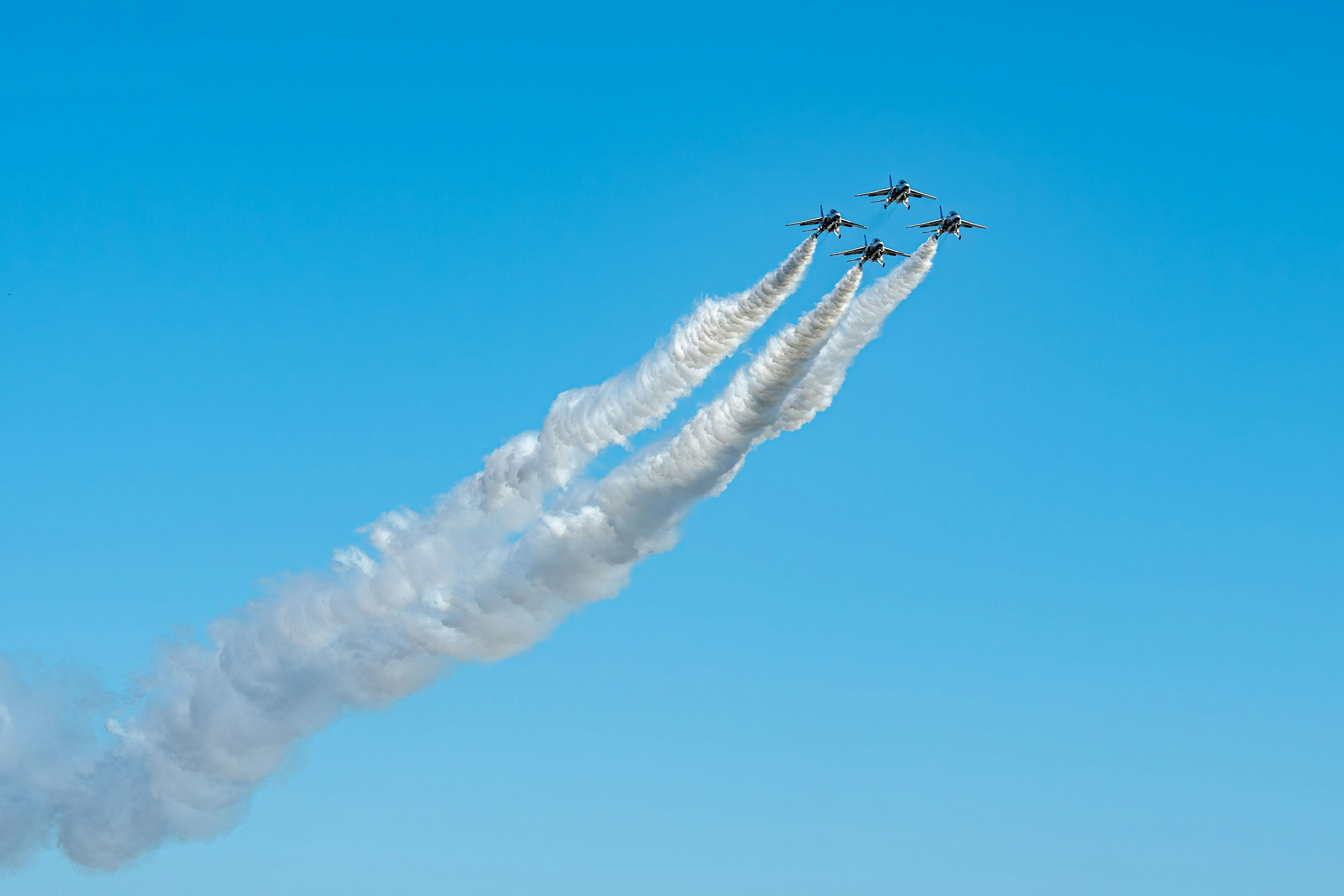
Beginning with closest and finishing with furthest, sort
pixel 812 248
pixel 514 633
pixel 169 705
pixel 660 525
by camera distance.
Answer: pixel 812 248
pixel 660 525
pixel 514 633
pixel 169 705

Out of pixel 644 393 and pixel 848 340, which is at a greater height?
pixel 848 340

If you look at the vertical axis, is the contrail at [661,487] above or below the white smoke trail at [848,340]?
below

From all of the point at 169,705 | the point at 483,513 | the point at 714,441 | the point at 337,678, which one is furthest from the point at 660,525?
the point at 169,705

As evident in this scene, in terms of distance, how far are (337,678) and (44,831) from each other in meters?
21.5

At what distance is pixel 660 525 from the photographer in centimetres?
6688

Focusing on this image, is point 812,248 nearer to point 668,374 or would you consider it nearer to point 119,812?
point 668,374

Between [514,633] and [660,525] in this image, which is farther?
[514,633]

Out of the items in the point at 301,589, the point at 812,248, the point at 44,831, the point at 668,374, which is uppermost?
the point at 812,248

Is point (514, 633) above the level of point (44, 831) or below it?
above

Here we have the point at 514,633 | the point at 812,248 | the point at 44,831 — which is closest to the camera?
the point at 812,248

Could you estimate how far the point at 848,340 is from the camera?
212 feet

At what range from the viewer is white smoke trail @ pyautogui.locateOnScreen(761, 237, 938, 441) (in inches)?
2494

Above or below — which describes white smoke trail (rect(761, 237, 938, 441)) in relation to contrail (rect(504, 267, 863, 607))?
above

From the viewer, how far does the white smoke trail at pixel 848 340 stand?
63344 mm
